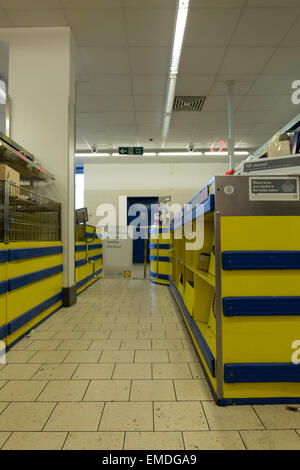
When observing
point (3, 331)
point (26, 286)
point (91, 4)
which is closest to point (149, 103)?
point (91, 4)

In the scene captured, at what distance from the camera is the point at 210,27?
12.6 feet

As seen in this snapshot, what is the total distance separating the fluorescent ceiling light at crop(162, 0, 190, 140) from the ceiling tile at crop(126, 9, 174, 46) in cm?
10

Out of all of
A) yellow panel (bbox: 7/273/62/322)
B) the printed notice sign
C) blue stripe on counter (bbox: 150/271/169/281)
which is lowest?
blue stripe on counter (bbox: 150/271/169/281)

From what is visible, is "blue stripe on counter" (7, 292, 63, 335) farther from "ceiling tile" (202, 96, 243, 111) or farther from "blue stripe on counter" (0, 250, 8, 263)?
"ceiling tile" (202, 96, 243, 111)

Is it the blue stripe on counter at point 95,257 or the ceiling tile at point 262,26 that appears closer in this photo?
the ceiling tile at point 262,26

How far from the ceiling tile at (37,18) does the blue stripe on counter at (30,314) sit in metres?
3.75

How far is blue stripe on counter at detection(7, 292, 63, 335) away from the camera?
2.36m

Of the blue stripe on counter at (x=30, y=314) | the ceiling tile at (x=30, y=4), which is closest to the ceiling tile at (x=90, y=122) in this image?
the ceiling tile at (x=30, y=4)

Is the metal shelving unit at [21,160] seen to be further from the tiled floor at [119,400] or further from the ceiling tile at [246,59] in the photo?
the ceiling tile at [246,59]

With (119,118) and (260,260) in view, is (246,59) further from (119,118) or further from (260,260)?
(260,260)

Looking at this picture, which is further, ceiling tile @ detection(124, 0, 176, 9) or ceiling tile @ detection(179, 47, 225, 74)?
ceiling tile @ detection(179, 47, 225, 74)

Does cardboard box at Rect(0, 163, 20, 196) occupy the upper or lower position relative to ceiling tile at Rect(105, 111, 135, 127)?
lower

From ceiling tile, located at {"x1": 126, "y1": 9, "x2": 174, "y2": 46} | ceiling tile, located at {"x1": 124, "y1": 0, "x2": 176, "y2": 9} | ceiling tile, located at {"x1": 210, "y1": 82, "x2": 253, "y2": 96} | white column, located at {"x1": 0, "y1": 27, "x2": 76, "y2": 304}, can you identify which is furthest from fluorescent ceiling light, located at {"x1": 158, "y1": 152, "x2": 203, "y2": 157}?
ceiling tile, located at {"x1": 124, "y1": 0, "x2": 176, "y2": 9}

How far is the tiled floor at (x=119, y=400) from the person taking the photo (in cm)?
124
